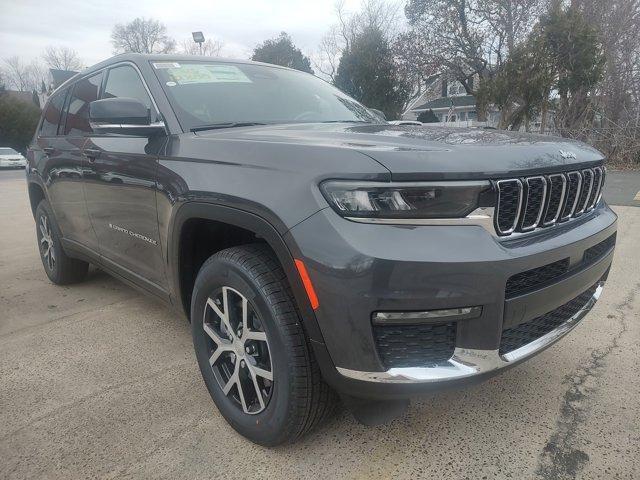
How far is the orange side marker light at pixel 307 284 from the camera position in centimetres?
159

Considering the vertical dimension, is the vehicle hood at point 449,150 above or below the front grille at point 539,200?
above

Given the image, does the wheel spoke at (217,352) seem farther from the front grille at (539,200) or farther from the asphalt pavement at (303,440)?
the front grille at (539,200)

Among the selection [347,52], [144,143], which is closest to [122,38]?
[347,52]

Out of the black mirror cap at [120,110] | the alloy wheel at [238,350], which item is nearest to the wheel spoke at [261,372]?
the alloy wheel at [238,350]

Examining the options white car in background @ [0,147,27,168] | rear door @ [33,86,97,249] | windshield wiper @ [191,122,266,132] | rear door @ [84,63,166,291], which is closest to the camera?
windshield wiper @ [191,122,266,132]

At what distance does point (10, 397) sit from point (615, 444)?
2867 mm

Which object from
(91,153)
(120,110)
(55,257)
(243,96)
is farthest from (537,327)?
(55,257)

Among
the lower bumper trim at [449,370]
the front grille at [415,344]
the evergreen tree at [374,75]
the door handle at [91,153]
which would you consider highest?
the evergreen tree at [374,75]

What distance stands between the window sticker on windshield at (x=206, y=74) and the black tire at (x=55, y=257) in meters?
1.97

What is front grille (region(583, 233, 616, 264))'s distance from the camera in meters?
2.02

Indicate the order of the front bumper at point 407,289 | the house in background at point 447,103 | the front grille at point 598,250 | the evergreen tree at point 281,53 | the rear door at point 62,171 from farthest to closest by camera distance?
1. the evergreen tree at point 281,53
2. the house in background at point 447,103
3. the rear door at point 62,171
4. the front grille at point 598,250
5. the front bumper at point 407,289

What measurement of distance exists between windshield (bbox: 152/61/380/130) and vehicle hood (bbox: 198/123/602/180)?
31 centimetres

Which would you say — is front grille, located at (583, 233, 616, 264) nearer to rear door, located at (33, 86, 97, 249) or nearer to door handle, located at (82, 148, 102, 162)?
door handle, located at (82, 148, 102, 162)

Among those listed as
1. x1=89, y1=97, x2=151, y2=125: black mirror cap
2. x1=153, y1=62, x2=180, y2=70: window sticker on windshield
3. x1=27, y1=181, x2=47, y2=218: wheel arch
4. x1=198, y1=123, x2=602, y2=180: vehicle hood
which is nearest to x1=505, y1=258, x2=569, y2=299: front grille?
x1=198, y1=123, x2=602, y2=180: vehicle hood
